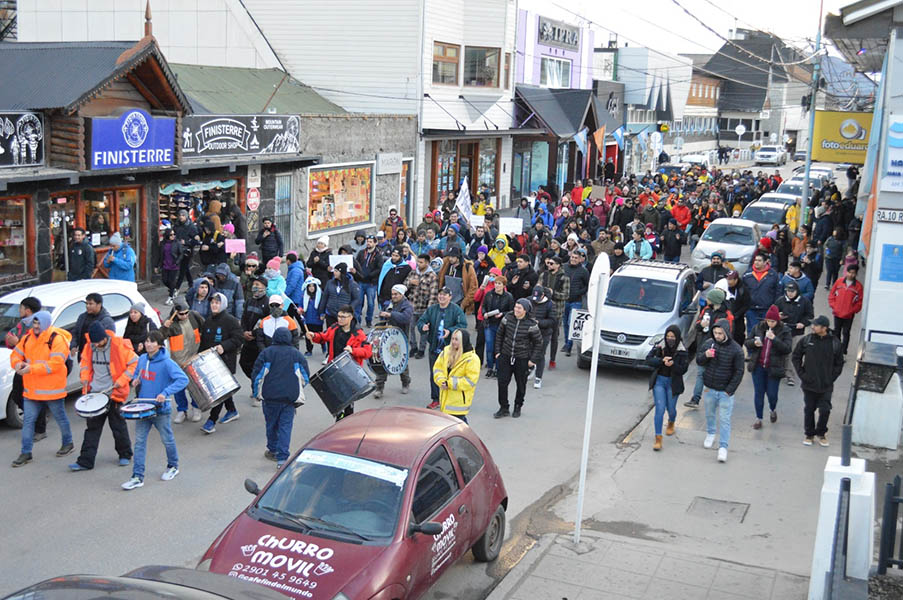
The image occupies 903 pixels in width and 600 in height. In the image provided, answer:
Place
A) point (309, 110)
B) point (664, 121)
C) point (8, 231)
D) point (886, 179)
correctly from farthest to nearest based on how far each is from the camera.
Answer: point (664, 121), point (309, 110), point (8, 231), point (886, 179)

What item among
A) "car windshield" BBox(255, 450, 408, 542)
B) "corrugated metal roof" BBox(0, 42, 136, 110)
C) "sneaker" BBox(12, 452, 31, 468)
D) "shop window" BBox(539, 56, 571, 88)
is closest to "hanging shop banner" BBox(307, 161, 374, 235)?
"corrugated metal roof" BBox(0, 42, 136, 110)

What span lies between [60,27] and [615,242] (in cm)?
2032

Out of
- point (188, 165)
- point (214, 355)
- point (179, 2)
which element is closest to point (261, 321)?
point (214, 355)

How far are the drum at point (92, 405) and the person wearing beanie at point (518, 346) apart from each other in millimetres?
5261

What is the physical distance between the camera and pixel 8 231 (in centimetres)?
1733

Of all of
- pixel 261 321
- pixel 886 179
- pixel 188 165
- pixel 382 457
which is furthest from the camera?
pixel 188 165

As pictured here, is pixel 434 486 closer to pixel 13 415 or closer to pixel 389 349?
pixel 389 349

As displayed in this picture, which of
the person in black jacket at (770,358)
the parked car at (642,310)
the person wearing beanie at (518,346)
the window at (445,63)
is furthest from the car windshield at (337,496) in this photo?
the window at (445,63)

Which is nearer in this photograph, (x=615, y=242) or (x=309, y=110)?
(x=615, y=242)

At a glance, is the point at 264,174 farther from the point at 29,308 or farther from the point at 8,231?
the point at 29,308

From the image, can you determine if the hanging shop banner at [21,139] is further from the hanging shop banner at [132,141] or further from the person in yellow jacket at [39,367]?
the person in yellow jacket at [39,367]

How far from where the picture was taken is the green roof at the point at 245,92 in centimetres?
2528

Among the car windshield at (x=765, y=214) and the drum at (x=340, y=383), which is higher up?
the car windshield at (x=765, y=214)

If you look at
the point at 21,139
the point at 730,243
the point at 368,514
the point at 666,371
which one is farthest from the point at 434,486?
the point at 730,243
